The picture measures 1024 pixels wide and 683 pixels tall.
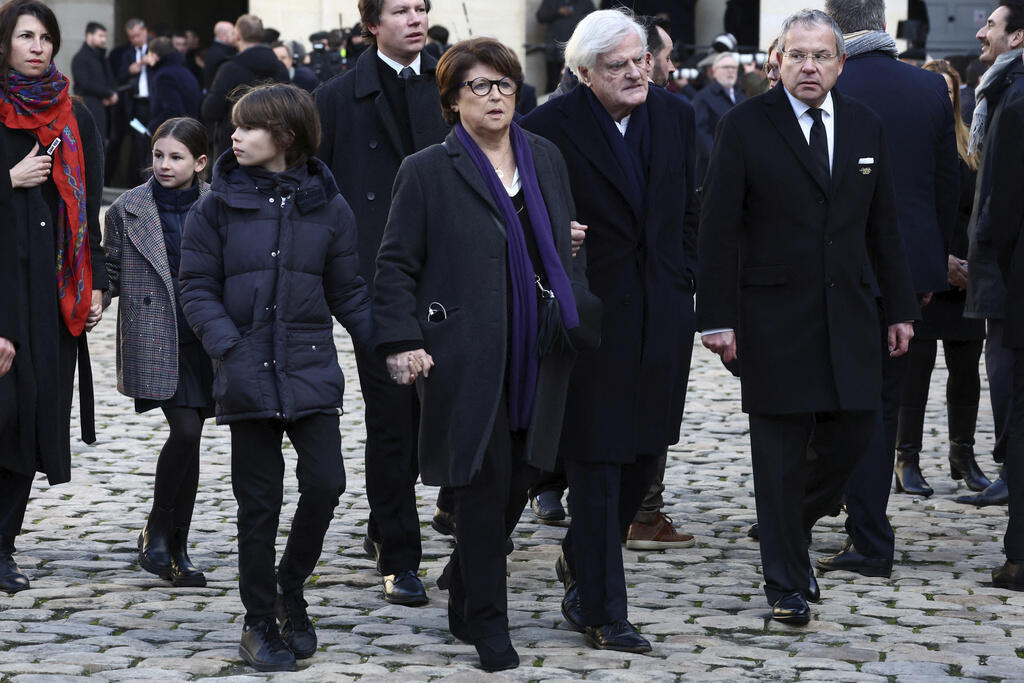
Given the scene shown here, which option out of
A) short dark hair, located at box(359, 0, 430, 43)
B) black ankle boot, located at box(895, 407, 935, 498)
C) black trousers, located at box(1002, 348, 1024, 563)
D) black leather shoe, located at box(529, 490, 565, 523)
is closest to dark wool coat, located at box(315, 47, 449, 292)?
short dark hair, located at box(359, 0, 430, 43)

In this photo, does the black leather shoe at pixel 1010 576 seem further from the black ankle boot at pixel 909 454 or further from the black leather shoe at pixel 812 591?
the black ankle boot at pixel 909 454

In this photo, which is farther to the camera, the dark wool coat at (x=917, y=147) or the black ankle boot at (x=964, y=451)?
the black ankle boot at (x=964, y=451)

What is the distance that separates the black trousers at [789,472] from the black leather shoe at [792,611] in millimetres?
61

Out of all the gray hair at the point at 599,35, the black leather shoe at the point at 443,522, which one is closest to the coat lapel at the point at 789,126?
the gray hair at the point at 599,35

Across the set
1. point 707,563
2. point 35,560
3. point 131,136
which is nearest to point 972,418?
point 707,563

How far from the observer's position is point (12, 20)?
6.62m

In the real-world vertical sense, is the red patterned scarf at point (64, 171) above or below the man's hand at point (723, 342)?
above

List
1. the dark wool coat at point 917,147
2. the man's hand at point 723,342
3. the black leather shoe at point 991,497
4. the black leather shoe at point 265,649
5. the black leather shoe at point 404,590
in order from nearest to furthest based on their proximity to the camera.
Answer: the black leather shoe at point 265,649 < the man's hand at point 723,342 < the black leather shoe at point 404,590 < the dark wool coat at point 917,147 < the black leather shoe at point 991,497

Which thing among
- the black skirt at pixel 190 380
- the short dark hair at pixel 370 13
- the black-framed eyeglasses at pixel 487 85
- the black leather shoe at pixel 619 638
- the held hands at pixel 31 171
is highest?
the short dark hair at pixel 370 13

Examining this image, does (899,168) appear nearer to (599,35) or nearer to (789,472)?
(789,472)

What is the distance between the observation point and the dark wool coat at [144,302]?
6.86m

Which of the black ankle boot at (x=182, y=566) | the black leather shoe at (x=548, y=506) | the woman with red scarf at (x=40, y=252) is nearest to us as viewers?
the woman with red scarf at (x=40, y=252)

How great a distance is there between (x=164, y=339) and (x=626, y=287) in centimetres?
181

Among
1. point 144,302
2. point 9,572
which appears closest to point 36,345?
point 144,302
